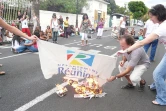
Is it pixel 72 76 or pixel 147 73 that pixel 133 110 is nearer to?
pixel 72 76

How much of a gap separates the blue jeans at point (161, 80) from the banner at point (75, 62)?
31.5 inches

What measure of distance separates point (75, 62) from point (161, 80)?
165 centimetres

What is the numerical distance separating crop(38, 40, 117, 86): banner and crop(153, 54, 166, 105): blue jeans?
80 cm

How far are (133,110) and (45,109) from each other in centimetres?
154

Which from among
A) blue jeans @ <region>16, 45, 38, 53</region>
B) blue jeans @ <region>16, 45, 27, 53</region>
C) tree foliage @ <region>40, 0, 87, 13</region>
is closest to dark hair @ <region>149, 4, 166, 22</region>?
blue jeans @ <region>16, 45, 38, 53</region>

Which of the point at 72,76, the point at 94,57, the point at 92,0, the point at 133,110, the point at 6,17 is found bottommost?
the point at 133,110

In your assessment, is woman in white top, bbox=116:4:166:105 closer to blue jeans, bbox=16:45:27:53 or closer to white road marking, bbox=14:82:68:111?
white road marking, bbox=14:82:68:111

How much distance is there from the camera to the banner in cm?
404

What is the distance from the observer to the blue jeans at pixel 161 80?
381cm

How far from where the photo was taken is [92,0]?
40.5m

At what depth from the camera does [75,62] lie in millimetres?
4133

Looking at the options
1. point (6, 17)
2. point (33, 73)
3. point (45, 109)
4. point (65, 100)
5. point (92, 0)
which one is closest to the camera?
point (45, 109)

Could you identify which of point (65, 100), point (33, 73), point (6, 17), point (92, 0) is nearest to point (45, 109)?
point (65, 100)

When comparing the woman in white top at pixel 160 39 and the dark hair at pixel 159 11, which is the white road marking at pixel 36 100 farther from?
the dark hair at pixel 159 11
